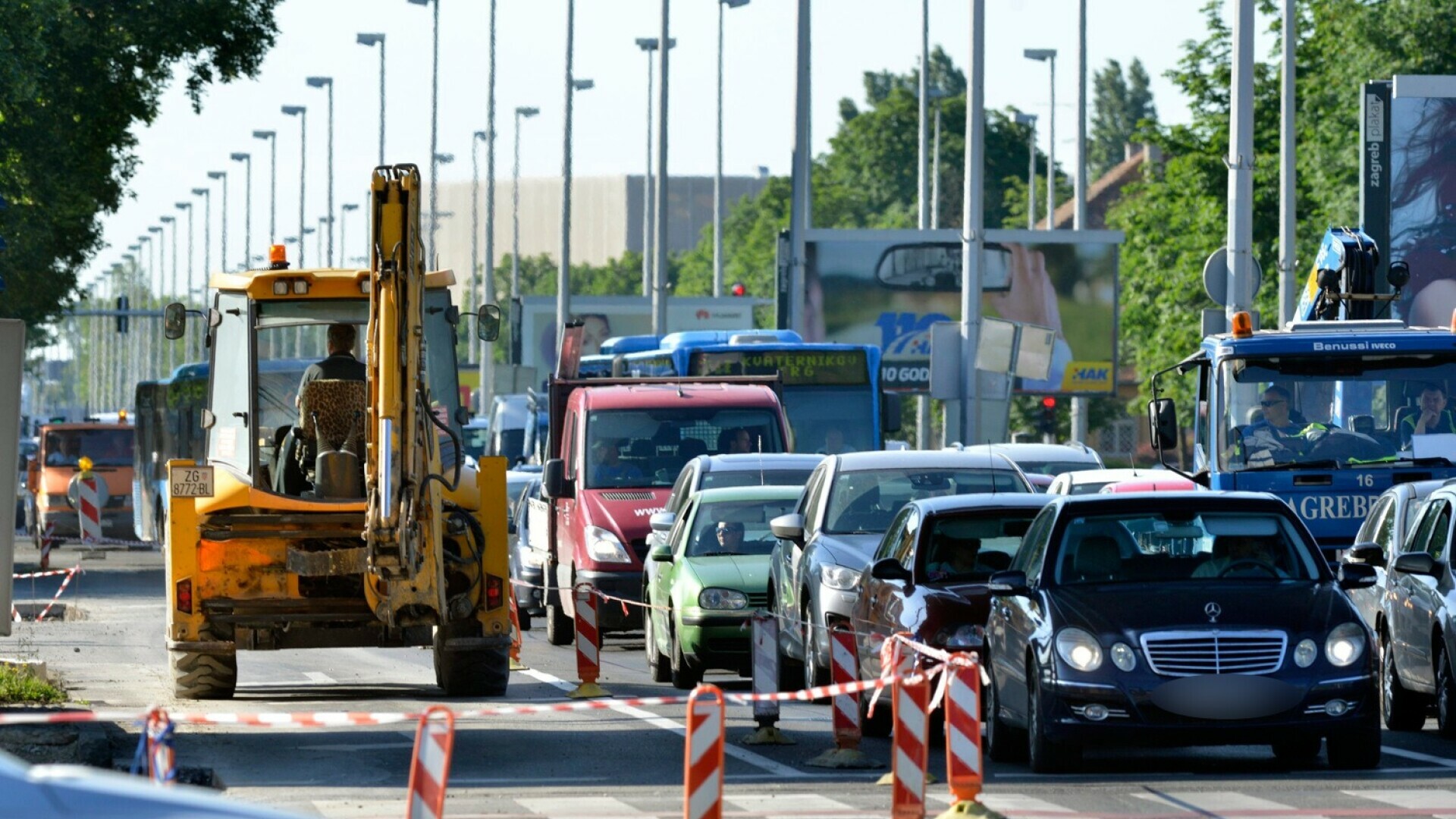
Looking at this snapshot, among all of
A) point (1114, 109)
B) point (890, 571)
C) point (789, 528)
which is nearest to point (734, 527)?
point (789, 528)

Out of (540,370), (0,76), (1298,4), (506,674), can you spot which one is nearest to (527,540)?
(0,76)

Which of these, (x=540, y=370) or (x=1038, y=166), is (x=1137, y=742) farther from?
(x=1038, y=166)

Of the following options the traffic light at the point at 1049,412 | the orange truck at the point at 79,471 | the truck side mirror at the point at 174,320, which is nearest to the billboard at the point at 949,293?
the traffic light at the point at 1049,412

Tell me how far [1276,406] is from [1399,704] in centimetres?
432

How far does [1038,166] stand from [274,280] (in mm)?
99801

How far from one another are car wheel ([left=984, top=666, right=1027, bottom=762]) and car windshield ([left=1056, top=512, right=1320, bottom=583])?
80 cm

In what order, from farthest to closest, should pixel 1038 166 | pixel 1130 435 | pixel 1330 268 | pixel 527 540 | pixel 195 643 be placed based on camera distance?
1. pixel 1130 435
2. pixel 1038 166
3. pixel 527 540
4. pixel 1330 268
5. pixel 195 643

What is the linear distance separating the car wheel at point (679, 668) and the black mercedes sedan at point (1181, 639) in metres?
5.47

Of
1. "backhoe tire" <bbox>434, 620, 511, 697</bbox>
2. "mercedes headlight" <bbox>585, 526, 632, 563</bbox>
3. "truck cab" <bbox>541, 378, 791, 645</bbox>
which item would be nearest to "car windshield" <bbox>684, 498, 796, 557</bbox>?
"backhoe tire" <bbox>434, 620, 511, 697</bbox>

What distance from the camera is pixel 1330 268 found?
81.6 ft

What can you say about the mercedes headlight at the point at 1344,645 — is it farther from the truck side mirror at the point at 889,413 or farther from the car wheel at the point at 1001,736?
the truck side mirror at the point at 889,413

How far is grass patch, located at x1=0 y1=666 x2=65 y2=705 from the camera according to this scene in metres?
17.3

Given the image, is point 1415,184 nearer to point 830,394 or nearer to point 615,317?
point 830,394

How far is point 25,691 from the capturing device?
17.5 m
